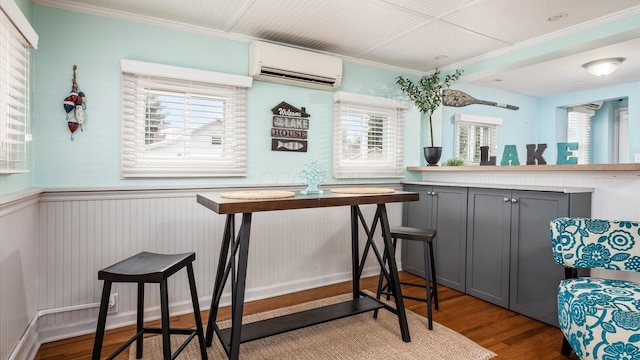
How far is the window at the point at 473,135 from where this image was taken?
4.68 m

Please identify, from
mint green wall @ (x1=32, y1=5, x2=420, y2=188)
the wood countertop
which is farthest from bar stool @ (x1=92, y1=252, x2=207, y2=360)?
the wood countertop

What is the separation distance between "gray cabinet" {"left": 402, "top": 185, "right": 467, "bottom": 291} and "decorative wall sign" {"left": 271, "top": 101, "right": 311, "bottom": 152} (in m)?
1.39

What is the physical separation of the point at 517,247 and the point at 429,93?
1.81 m

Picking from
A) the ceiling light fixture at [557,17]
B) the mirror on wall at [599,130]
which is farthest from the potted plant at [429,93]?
the mirror on wall at [599,130]

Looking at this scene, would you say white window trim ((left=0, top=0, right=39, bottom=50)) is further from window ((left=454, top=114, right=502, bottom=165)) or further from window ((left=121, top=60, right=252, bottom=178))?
window ((left=454, top=114, right=502, bottom=165))

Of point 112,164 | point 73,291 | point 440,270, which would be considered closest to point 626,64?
point 440,270

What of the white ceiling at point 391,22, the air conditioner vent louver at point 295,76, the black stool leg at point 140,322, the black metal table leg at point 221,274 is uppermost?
the white ceiling at point 391,22

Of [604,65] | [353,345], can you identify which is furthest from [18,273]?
[604,65]

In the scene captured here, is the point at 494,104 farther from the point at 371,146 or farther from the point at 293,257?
the point at 293,257

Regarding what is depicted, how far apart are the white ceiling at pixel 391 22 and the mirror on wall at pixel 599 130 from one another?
266cm

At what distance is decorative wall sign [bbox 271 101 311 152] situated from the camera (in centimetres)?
309

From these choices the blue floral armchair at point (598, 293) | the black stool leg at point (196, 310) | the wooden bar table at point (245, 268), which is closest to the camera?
the blue floral armchair at point (598, 293)

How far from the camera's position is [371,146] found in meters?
3.70

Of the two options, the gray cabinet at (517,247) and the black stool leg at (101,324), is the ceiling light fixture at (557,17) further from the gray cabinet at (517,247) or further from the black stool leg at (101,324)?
the black stool leg at (101,324)
